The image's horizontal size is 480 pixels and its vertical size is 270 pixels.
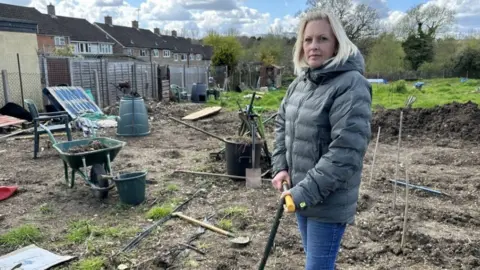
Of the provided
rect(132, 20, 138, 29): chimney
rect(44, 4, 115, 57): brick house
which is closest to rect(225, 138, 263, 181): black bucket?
rect(44, 4, 115, 57): brick house

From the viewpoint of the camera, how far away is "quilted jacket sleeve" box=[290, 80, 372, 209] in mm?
1631

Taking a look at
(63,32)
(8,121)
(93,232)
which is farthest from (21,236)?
(63,32)

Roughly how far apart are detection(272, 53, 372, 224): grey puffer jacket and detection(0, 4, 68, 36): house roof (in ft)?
99.7

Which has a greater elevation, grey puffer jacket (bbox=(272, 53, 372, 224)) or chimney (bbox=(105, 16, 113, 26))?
chimney (bbox=(105, 16, 113, 26))

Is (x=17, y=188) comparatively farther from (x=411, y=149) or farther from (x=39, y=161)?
(x=411, y=149)

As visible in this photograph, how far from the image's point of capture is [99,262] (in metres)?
3.19

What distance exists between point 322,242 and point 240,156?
358 cm

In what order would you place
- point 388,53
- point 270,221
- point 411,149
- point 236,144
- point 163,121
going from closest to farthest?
point 270,221
point 236,144
point 411,149
point 163,121
point 388,53

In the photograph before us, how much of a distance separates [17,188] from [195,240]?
299 cm

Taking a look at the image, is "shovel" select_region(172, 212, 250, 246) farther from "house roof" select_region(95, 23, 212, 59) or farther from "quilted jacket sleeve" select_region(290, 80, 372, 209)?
"house roof" select_region(95, 23, 212, 59)

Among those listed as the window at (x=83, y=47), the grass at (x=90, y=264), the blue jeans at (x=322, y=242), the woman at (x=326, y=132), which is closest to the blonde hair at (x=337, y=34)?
the woman at (x=326, y=132)

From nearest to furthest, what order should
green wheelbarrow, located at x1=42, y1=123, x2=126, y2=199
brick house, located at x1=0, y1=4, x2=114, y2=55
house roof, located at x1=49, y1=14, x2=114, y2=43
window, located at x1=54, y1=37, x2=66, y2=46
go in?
green wheelbarrow, located at x1=42, y1=123, x2=126, y2=199 → brick house, located at x1=0, y1=4, x2=114, y2=55 → window, located at x1=54, y1=37, x2=66, y2=46 → house roof, located at x1=49, y1=14, x2=114, y2=43

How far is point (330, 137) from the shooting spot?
1.76 m

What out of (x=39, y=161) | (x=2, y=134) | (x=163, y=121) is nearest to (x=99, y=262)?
(x=39, y=161)
